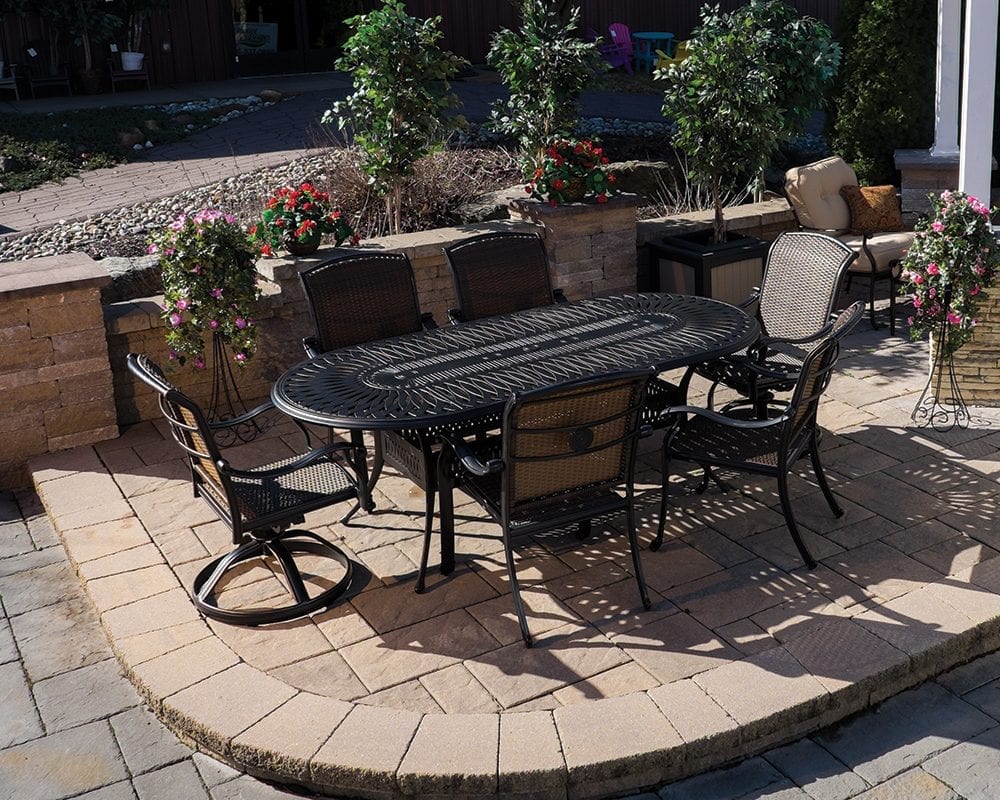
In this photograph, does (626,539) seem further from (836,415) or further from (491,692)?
(836,415)

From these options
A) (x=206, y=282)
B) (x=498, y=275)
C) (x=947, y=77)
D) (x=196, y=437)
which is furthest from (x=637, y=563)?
(x=947, y=77)

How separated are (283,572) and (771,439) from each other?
6.30 ft

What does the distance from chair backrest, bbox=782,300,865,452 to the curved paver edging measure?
791 millimetres

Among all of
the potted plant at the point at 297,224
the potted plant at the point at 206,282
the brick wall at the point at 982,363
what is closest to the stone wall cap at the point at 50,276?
the potted plant at the point at 206,282

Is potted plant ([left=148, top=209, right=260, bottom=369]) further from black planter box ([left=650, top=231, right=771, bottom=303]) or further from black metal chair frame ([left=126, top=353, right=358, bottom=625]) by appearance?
black planter box ([left=650, top=231, right=771, bottom=303])

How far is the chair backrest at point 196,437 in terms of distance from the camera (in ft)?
12.7

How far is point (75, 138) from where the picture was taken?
12.7m

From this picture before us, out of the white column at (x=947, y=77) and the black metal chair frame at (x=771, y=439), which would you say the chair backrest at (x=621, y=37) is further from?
the black metal chair frame at (x=771, y=439)

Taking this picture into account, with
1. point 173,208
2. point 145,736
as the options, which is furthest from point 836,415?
point 173,208

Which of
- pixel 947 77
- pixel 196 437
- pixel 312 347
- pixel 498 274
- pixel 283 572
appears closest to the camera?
pixel 196 437

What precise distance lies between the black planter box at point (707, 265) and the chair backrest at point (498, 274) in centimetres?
152

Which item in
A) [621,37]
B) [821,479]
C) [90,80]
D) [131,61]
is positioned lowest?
[821,479]

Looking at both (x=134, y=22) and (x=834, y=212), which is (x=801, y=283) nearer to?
(x=834, y=212)

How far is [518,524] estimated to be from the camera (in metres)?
3.98
